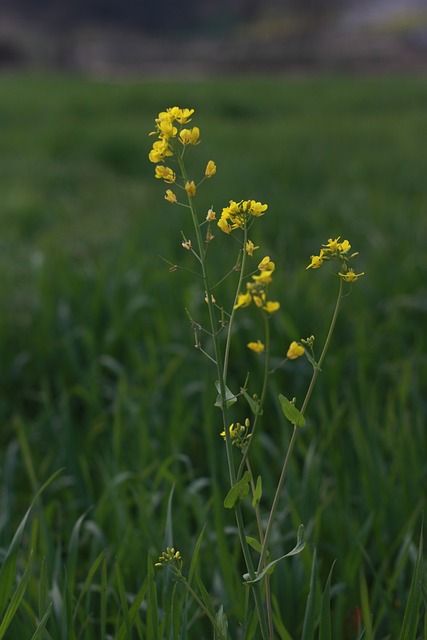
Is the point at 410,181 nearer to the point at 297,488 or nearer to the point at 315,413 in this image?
the point at 315,413

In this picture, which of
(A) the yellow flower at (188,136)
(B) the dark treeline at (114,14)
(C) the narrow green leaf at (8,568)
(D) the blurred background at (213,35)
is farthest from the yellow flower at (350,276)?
(B) the dark treeline at (114,14)

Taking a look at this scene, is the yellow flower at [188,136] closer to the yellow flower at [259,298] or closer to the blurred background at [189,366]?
the yellow flower at [259,298]

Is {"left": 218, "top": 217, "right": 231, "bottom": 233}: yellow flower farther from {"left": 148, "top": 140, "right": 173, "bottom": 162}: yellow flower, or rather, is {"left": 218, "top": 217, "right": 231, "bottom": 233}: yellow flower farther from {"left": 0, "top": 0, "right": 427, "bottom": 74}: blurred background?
{"left": 0, "top": 0, "right": 427, "bottom": 74}: blurred background

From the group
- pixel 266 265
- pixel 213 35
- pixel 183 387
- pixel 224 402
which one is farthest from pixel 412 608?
pixel 213 35

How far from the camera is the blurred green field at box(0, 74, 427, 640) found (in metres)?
1.43

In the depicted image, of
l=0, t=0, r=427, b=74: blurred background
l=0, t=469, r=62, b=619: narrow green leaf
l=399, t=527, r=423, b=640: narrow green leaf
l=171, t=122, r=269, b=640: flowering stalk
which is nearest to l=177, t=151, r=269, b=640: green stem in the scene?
l=171, t=122, r=269, b=640: flowering stalk

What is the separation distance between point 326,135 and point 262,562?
7070 millimetres

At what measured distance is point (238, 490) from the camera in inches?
32.6

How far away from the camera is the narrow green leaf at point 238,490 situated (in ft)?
2.68

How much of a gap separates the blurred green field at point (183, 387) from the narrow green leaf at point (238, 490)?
32 centimetres

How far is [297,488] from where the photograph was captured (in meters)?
1.61

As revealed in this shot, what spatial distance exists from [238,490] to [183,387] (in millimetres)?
→ 1442

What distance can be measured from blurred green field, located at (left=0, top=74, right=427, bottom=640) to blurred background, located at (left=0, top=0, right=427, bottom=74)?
1741 cm

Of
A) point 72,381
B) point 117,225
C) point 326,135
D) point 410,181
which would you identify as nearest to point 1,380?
point 72,381
